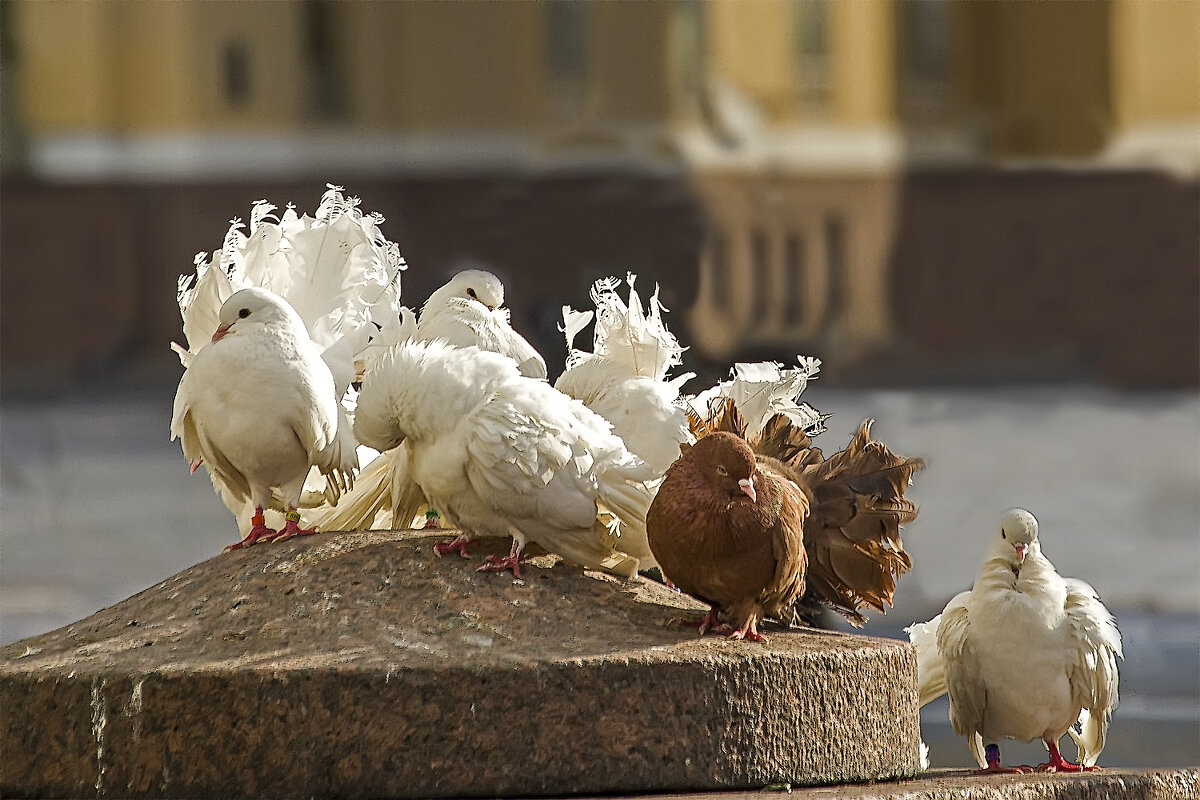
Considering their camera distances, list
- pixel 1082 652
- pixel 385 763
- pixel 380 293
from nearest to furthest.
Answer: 1. pixel 385 763
2. pixel 1082 652
3. pixel 380 293

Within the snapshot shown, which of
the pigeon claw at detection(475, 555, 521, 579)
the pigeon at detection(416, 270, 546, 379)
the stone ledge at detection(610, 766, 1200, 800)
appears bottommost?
the stone ledge at detection(610, 766, 1200, 800)

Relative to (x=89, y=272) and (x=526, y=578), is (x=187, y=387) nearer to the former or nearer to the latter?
(x=526, y=578)

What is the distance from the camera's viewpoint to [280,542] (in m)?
4.42

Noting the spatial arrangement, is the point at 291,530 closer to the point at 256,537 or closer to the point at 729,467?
the point at 256,537

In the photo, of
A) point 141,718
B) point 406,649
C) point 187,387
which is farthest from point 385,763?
point 187,387

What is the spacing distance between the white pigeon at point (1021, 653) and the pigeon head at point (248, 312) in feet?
Answer: 7.88

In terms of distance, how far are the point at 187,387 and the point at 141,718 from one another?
112 cm

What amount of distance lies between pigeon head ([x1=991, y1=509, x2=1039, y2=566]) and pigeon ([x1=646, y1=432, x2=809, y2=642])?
1.17 m

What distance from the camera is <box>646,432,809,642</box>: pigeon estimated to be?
3.93 meters

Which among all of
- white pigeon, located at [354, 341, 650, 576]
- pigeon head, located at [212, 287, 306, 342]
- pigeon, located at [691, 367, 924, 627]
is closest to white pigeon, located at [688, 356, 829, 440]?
pigeon, located at [691, 367, 924, 627]

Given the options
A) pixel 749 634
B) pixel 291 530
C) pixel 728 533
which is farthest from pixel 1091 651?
pixel 291 530

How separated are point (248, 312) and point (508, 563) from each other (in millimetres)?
1100

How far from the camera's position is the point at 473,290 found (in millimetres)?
5305

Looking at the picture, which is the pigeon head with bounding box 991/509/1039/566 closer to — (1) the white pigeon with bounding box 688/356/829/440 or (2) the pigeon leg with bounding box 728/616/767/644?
(1) the white pigeon with bounding box 688/356/829/440
